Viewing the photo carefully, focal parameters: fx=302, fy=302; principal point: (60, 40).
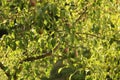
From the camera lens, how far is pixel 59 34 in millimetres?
5449

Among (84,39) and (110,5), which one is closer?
(110,5)

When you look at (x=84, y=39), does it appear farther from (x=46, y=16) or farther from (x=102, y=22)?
(x=46, y=16)

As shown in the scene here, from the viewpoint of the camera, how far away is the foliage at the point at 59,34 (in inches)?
202

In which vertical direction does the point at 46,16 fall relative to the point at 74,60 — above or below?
above

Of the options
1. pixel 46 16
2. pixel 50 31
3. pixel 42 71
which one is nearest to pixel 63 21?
pixel 50 31

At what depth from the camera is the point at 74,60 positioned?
6.70 meters

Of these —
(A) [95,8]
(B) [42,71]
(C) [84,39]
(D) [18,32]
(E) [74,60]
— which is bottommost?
(B) [42,71]

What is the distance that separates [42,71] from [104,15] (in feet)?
11.0

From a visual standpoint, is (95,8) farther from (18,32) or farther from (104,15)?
(18,32)

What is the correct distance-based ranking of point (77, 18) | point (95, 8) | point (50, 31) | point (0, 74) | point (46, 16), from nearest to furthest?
point (46, 16), point (95, 8), point (50, 31), point (77, 18), point (0, 74)

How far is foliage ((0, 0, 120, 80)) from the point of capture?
16.9 ft

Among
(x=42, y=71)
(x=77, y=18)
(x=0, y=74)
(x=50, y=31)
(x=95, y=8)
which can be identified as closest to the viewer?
(x=95, y=8)

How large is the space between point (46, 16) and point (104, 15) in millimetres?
1321

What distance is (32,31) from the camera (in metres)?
5.59
